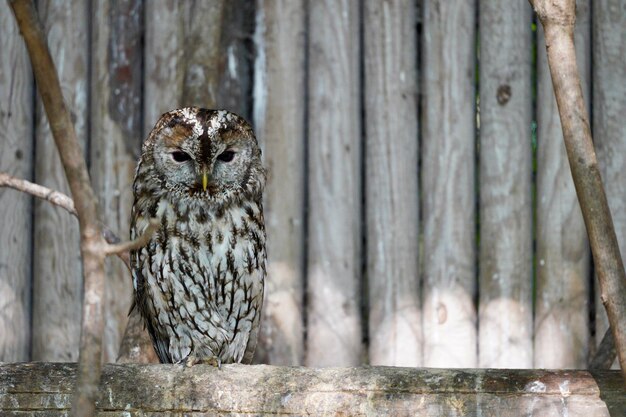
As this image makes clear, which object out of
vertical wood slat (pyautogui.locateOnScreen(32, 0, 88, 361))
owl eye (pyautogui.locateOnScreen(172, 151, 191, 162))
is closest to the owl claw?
owl eye (pyautogui.locateOnScreen(172, 151, 191, 162))

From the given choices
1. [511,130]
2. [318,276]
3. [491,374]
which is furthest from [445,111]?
[491,374]

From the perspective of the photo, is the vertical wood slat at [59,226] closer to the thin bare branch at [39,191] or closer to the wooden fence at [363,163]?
the wooden fence at [363,163]

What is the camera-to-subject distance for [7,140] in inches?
180

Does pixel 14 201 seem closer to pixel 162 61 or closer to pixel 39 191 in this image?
pixel 162 61

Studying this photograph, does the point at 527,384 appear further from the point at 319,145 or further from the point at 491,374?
the point at 319,145

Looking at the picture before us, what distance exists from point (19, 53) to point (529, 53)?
6.85ft

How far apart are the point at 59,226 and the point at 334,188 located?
3.76 feet

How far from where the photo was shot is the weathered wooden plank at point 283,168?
4.54 meters

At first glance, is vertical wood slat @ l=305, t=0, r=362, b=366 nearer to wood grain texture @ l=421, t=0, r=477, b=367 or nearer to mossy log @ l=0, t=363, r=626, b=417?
wood grain texture @ l=421, t=0, r=477, b=367

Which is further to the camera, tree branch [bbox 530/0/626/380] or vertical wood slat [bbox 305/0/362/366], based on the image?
vertical wood slat [bbox 305/0/362/366]

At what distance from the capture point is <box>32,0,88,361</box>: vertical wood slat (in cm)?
456

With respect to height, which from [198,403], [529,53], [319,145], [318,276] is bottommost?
[198,403]

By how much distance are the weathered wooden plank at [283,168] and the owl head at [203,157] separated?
0.38 m

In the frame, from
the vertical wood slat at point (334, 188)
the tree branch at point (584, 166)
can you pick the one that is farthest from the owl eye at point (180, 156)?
the tree branch at point (584, 166)
